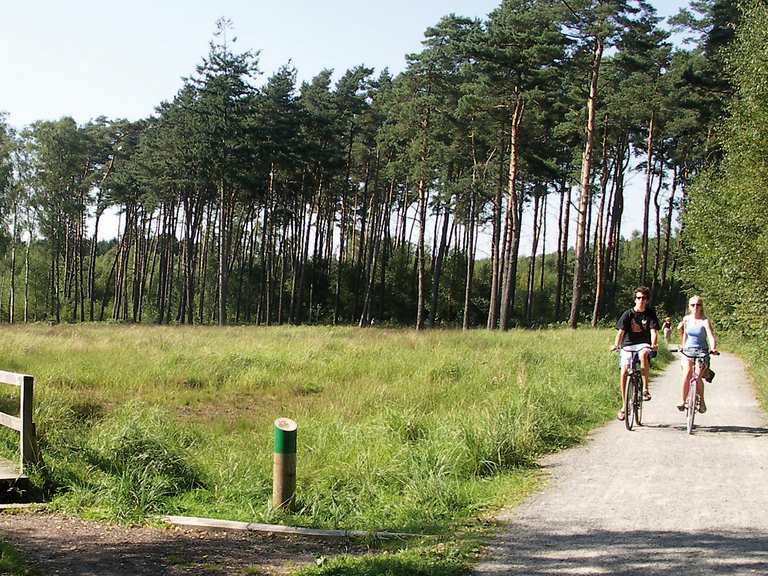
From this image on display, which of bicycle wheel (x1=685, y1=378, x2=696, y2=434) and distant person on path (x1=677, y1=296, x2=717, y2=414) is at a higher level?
distant person on path (x1=677, y1=296, x2=717, y2=414)

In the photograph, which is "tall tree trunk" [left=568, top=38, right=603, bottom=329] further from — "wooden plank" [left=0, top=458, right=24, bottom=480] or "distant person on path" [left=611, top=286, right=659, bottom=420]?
"wooden plank" [left=0, top=458, right=24, bottom=480]

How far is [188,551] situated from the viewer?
5.92m

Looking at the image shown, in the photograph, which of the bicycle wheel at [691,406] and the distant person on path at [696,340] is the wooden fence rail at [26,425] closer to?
the bicycle wheel at [691,406]

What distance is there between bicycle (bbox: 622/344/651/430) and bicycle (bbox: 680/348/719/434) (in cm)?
60

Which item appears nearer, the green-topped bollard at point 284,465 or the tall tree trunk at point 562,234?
the green-topped bollard at point 284,465

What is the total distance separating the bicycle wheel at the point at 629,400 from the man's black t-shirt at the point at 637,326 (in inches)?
24.4

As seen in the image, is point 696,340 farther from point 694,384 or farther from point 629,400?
point 629,400

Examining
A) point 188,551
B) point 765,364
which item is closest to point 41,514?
point 188,551

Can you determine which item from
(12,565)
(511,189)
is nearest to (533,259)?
(511,189)

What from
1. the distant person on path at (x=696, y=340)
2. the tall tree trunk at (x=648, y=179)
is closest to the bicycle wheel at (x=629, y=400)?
the distant person on path at (x=696, y=340)

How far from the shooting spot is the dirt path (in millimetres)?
5430

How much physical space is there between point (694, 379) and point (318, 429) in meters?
5.23

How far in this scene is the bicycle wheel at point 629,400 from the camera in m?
10.2

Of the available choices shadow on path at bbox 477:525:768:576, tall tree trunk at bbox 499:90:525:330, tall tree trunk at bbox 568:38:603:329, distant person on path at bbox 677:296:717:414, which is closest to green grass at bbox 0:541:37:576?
shadow on path at bbox 477:525:768:576
